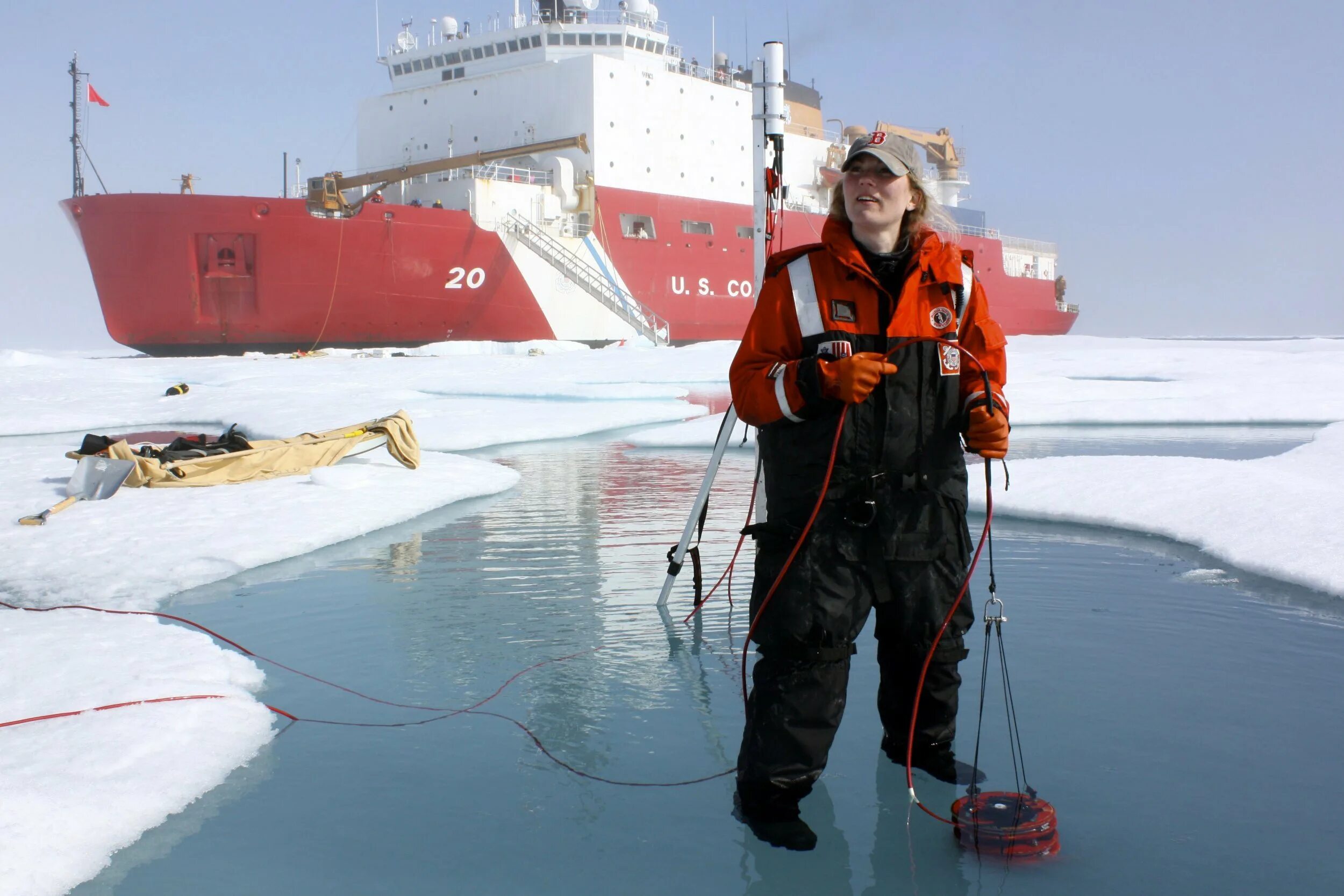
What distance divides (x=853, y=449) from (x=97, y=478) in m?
4.91

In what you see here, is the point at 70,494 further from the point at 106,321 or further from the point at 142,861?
the point at 106,321

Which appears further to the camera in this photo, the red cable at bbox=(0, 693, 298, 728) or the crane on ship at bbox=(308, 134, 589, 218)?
the crane on ship at bbox=(308, 134, 589, 218)

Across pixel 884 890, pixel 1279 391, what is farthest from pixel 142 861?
pixel 1279 391

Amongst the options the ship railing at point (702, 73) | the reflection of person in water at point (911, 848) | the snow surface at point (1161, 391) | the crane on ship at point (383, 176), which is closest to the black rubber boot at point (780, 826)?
the reflection of person in water at point (911, 848)

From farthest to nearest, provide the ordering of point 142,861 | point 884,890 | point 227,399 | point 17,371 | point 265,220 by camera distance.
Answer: point 265,220
point 17,371
point 227,399
point 142,861
point 884,890

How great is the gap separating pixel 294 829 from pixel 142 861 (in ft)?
0.82

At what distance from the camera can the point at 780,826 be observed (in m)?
1.92

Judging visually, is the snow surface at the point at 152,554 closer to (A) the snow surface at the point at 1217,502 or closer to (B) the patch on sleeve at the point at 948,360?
(B) the patch on sleeve at the point at 948,360

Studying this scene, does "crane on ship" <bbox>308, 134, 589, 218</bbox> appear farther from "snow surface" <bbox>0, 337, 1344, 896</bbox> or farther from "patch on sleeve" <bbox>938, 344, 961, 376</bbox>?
"patch on sleeve" <bbox>938, 344, 961, 376</bbox>

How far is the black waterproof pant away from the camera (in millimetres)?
1901

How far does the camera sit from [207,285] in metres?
18.3

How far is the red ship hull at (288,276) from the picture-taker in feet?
59.1

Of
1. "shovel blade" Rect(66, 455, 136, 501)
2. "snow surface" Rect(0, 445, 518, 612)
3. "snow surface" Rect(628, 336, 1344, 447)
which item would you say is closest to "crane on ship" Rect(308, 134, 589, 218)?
"snow surface" Rect(628, 336, 1344, 447)

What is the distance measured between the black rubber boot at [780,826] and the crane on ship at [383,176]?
17.9 meters
